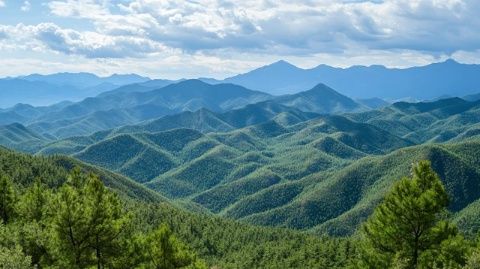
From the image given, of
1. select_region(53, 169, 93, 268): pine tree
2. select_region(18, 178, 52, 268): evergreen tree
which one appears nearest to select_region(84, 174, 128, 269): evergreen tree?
select_region(53, 169, 93, 268): pine tree

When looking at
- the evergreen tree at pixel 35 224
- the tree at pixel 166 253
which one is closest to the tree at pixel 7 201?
the evergreen tree at pixel 35 224

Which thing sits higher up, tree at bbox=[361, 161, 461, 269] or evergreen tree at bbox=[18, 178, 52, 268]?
tree at bbox=[361, 161, 461, 269]

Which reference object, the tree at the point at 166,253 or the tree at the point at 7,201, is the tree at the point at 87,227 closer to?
the tree at the point at 166,253

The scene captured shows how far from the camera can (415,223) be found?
45.9 m

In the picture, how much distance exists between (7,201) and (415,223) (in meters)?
58.5

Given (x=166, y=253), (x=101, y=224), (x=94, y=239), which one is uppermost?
(x=101, y=224)

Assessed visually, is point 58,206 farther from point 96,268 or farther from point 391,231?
point 391,231

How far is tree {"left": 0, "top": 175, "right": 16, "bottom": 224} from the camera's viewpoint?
72.9m

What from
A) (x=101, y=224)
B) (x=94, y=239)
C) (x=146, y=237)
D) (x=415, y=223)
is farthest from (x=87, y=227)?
(x=415, y=223)

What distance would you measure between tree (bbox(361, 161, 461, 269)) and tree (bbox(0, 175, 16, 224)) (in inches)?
2106

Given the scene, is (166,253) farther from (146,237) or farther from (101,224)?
(101,224)

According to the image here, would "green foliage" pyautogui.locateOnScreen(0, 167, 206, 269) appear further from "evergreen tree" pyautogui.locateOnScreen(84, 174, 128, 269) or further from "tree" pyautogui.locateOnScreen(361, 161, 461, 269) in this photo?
"tree" pyautogui.locateOnScreen(361, 161, 461, 269)

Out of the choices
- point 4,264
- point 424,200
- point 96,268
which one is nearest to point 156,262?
Result: point 96,268

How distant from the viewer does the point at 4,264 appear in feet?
166
